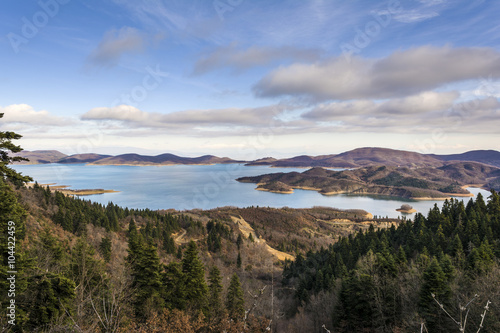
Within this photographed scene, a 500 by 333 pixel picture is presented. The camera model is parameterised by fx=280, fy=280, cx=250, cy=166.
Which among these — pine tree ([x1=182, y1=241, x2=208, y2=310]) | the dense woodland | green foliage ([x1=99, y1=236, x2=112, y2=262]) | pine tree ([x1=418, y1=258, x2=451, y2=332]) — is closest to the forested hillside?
pine tree ([x1=418, y1=258, x2=451, y2=332])

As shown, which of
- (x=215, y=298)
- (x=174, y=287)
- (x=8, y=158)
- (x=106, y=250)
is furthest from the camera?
(x=106, y=250)

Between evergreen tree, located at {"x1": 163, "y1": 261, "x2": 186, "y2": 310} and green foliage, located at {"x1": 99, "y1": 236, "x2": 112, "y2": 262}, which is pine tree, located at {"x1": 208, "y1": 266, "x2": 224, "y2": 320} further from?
green foliage, located at {"x1": 99, "y1": 236, "x2": 112, "y2": 262}

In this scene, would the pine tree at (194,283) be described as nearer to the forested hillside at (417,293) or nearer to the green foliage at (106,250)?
the forested hillside at (417,293)

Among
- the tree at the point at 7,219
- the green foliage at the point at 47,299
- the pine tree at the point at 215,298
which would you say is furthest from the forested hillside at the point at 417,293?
the tree at the point at 7,219

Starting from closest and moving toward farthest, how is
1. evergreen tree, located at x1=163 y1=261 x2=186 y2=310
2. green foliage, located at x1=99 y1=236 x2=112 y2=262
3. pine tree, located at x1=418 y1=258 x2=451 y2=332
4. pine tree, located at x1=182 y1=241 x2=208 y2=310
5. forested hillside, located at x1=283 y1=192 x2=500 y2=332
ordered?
forested hillside, located at x1=283 y1=192 x2=500 y2=332 → pine tree, located at x1=418 y1=258 x2=451 y2=332 → evergreen tree, located at x1=163 y1=261 x2=186 y2=310 → pine tree, located at x1=182 y1=241 x2=208 y2=310 → green foliage, located at x1=99 y1=236 x2=112 y2=262

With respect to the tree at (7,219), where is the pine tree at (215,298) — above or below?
below

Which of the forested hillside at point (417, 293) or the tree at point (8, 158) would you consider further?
the forested hillside at point (417, 293)

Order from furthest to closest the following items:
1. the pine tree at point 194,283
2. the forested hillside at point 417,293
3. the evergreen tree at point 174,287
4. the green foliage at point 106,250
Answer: the green foliage at point 106,250
the pine tree at point 194,283
the evergreen tree at point 174,287
the forested hillside at point 417,293

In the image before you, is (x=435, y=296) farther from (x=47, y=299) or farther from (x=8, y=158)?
(x=8, y=158)

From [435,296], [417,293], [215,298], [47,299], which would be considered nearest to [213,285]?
[215,298]
